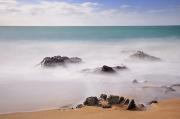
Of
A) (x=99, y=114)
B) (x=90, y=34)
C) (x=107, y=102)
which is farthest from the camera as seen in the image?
(x=90, y=34)

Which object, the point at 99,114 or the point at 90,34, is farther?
the point at 90,34

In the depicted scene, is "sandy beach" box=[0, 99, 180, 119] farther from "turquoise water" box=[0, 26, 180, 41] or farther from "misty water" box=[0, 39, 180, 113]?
"turquoise water" box=[0, 26, 180, 41]

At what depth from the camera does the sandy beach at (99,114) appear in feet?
18.1

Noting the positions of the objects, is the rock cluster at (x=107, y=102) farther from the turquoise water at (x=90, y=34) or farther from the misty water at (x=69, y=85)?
the turquoise water at (x=90, y=34)

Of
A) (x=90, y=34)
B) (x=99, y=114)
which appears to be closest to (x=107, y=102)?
(x=99, y=114)

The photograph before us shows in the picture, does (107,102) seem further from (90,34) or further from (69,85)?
(90,34)

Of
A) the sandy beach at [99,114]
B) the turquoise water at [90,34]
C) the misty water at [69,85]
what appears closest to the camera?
the sandy beach at [99,114]

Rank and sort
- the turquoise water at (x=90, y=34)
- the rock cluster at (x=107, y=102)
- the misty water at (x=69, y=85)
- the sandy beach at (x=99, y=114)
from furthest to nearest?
1. the turquoise water at (x=90, y=34)
2. the misty water at (x=69, y=85)
3. the rock cluster at (x=107, y=102)
4. the sandy beach at (x=99, y=114)

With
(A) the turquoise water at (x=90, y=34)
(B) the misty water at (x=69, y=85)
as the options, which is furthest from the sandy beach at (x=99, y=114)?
(A) the turquoise water at (x=90, y=34)

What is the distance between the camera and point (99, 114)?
5633 mm

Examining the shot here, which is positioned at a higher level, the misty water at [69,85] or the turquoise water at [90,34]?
the turquoise water at [90,34]

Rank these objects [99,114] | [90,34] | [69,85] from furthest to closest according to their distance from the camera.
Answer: [90,34]
[69,85]
[99,114]

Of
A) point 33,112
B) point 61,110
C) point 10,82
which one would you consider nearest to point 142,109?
point 61,110

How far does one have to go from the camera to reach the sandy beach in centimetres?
552
